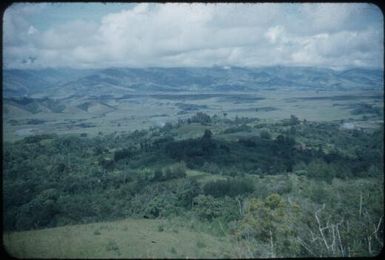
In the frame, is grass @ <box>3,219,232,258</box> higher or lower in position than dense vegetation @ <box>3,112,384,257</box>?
higher

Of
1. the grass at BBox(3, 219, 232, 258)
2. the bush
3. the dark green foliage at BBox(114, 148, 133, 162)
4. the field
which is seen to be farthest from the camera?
the dark green foliage at BBox(114, 148, 133, 162)

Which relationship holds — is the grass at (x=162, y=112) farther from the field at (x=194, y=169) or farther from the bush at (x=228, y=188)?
the bush at (x=228, y=188)

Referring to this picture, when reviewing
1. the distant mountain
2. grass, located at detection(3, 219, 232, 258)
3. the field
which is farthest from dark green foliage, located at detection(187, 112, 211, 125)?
grass, located at detection(3, 219, 232, 258)

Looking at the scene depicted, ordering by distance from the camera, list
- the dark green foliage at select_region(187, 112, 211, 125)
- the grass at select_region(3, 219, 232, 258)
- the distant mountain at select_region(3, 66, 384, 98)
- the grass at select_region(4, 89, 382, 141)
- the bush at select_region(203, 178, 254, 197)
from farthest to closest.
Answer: the distant mountain at select_region(3, 66, 384, 98) < the dark green foliage at select_region(187, 112, 211, 125) < the grass at select_region(4, 89, 382, 141) < the bush at select_region(203, 178, 254, 197) < the grass at select_region(3, 219, 232, 258)

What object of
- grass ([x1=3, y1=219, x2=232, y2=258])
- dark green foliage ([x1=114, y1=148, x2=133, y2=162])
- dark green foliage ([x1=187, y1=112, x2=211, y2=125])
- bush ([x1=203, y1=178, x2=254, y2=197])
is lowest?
dark green foliage ([x1=114, y1=148, x2=133, y2=162])

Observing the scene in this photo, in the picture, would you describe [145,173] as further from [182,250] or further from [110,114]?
[110,114]

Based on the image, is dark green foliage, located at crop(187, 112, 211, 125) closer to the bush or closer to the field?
the field
